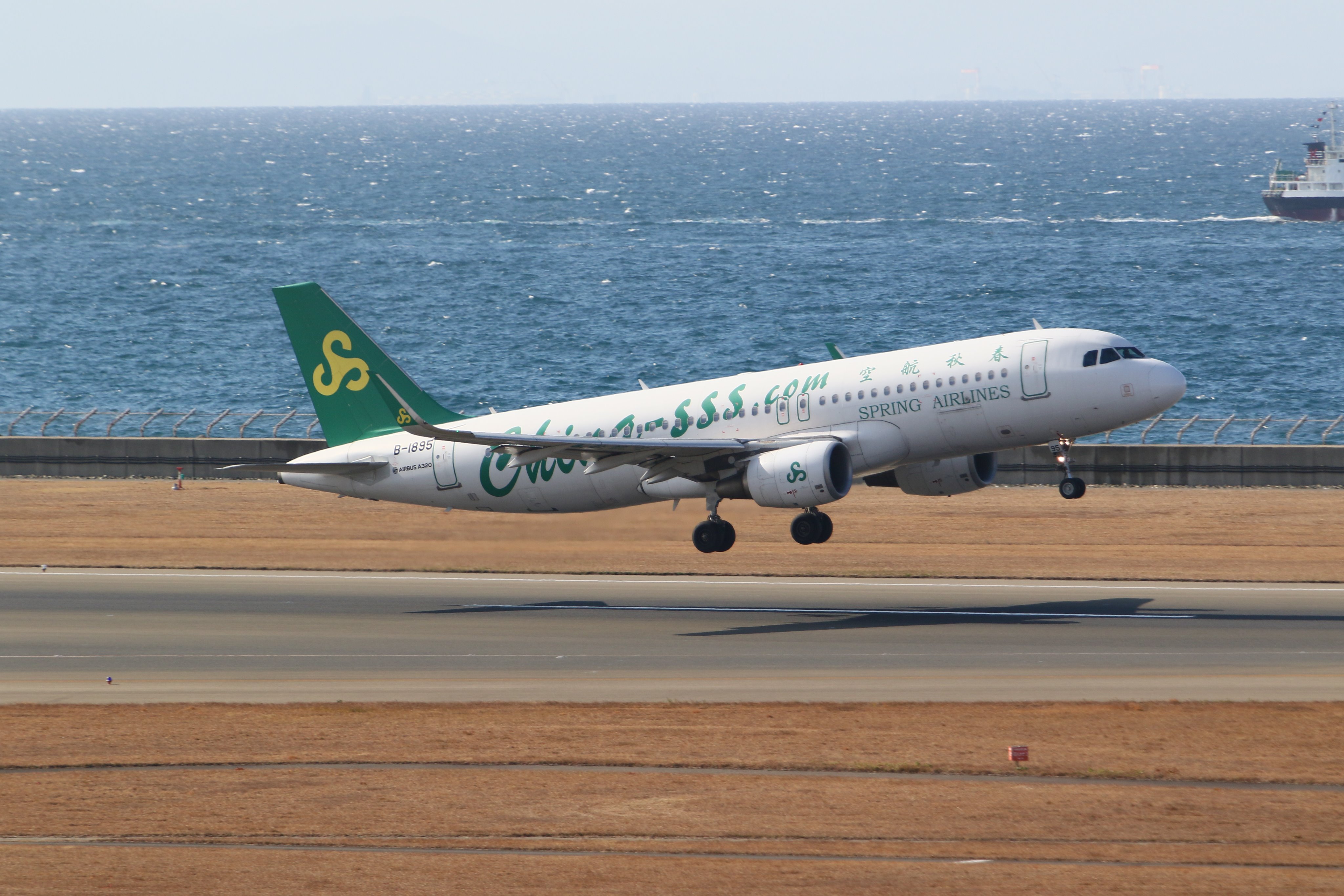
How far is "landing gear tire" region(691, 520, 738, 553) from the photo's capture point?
44312 mm

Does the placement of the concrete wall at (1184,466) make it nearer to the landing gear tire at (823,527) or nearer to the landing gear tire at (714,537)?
the landing gear tire at (823,527)

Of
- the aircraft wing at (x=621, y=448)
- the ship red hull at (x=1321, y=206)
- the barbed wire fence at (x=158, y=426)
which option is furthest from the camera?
the ship red hull at (x=1321, y=206)

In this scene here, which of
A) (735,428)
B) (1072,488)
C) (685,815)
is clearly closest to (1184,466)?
(1072,488)

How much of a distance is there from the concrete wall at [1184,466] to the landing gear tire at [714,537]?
66.5ft

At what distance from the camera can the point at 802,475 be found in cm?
4103

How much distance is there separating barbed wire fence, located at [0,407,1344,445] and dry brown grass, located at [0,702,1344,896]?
33.2 metres

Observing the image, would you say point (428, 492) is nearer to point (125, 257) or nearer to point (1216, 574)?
point (1216, 574)

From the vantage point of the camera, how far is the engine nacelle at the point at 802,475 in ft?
134

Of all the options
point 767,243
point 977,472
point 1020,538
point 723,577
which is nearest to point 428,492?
point 723,577

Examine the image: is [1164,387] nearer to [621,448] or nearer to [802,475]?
[802,475]

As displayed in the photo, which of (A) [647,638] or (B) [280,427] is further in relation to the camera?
(B) [280,427]

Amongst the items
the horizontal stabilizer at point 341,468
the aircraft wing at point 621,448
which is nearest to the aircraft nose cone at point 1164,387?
the aircraft wing at point 621,448

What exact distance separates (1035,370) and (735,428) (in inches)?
339

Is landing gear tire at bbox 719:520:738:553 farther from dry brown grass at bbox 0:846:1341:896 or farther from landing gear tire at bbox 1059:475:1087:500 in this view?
dry brown grass at bbox 0:846:1341:896
